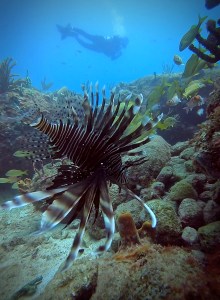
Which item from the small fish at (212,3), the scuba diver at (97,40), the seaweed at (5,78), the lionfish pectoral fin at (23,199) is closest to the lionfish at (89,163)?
the lionfish pectoral fin at (23,199)

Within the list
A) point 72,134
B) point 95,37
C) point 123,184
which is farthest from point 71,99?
point 95,37

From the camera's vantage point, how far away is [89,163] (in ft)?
6.84

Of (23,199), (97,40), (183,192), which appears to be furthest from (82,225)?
(97,40)

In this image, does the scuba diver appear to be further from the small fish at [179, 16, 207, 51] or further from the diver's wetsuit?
the small fish at [179, 16, 207, 51]

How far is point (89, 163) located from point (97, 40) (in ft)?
126

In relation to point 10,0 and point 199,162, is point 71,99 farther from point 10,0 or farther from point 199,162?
point 10,0

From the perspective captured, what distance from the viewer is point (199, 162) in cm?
286

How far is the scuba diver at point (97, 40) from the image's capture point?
35478 millimetres

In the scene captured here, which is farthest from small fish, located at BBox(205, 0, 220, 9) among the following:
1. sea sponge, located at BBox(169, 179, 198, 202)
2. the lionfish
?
the lionfish

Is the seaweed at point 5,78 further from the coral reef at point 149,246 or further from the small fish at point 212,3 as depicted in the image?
the small fish at point 212,3

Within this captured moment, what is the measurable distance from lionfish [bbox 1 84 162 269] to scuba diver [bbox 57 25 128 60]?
3740cm

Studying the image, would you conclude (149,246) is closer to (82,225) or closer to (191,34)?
(82,225)

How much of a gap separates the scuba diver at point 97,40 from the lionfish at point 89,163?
3740 cm

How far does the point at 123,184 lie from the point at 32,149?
130cm
